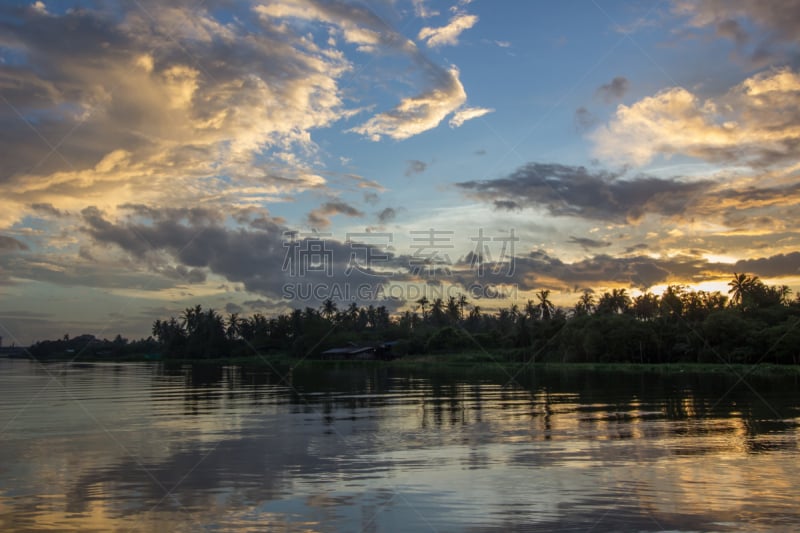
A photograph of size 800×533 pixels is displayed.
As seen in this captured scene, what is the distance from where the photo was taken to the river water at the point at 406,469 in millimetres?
12094

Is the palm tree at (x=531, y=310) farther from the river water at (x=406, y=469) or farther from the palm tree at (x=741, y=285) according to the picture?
the river water at (x=406, y=469)

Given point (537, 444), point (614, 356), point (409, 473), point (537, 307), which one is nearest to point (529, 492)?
point (409, 473)

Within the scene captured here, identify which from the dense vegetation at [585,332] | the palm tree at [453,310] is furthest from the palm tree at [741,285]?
the palm tree at [453,310]

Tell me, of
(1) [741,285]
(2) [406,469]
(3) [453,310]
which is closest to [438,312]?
(3) [453,310]

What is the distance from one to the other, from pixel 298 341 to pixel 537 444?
135314 mm

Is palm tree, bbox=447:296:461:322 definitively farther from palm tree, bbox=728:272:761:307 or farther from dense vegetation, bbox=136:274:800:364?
palm tree, bbox=728:272:761:307

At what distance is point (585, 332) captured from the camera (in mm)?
98438

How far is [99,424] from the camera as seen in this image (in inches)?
1057

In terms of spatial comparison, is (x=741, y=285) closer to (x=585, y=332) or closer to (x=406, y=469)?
(x=585, y=332)

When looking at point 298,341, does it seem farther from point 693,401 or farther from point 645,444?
point 645,444

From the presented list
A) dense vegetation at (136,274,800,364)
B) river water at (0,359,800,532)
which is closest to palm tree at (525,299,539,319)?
dense vegetation at (136,274,800,364)

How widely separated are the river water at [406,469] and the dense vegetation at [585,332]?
2178 inches

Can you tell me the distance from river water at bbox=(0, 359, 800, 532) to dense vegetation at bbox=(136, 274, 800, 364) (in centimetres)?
5532

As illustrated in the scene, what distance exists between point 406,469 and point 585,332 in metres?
87.2
